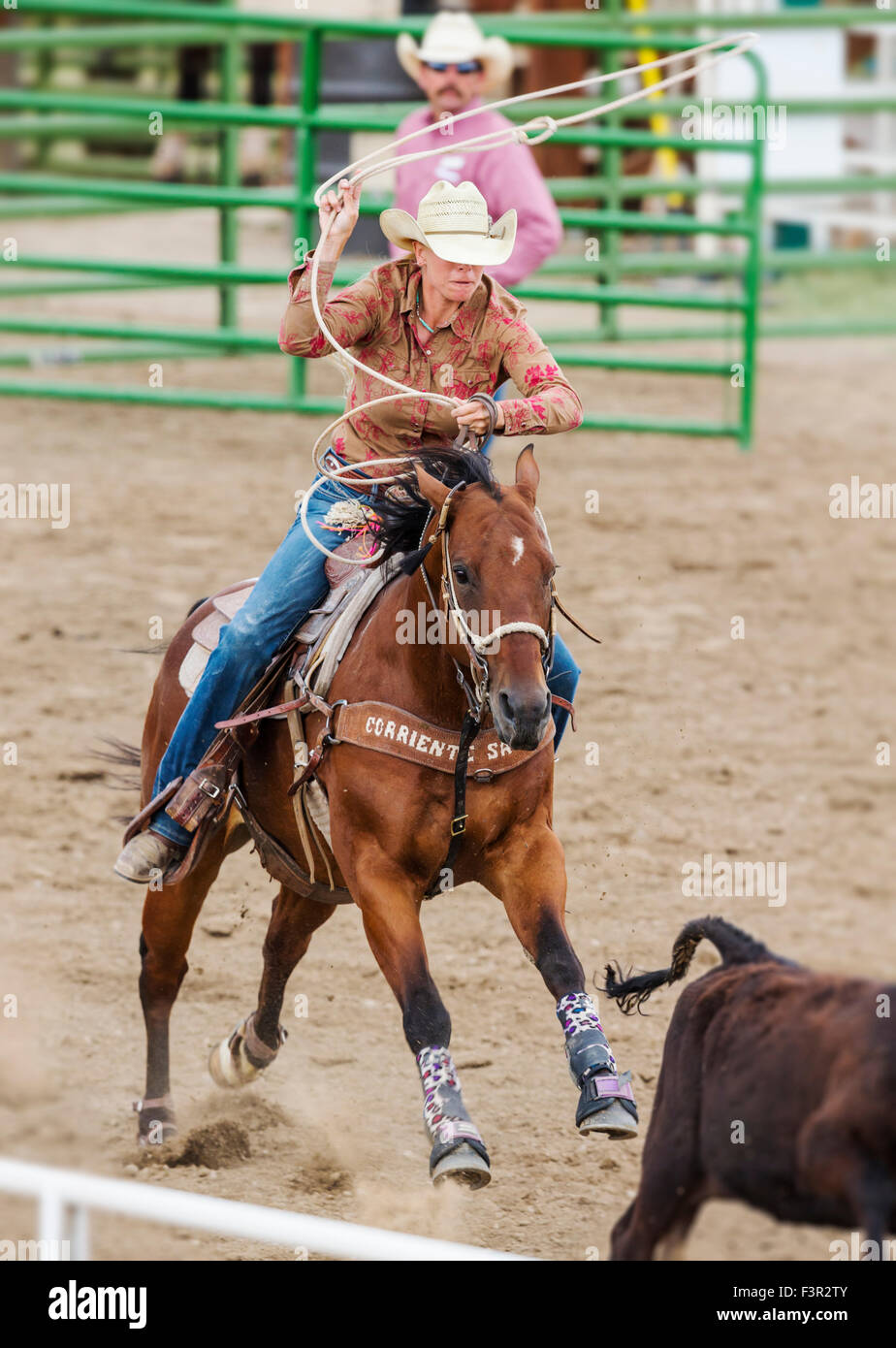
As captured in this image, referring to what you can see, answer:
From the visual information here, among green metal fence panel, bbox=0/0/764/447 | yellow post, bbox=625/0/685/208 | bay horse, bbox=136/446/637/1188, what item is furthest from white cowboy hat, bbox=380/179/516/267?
yellow post, bbox=625/0/685/208

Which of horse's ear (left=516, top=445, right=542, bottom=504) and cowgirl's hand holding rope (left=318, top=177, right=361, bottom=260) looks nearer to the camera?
horse's ear (left=516, top=445, right=542, bottom=504)

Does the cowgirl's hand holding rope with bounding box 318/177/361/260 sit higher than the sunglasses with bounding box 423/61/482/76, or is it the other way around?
the sunglasses with bounding box 423/61/482/76

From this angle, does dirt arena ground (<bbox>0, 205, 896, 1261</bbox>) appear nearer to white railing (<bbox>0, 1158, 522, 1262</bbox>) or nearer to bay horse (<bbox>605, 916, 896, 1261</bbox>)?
bay horse (<bbox>605, 916, 896, 1261</bbox>)

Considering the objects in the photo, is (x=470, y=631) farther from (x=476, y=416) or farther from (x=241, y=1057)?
(x=241, y=1057)

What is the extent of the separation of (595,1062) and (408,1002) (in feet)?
1.34

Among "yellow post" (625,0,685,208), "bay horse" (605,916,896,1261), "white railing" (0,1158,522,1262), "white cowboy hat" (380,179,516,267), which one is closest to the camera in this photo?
"white railing" (0,1158,522,1262)

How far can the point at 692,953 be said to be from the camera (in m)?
3.67

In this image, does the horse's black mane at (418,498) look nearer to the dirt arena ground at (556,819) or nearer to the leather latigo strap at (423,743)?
the leather latigo strap at (423,743)

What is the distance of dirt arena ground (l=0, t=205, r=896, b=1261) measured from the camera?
4586mm

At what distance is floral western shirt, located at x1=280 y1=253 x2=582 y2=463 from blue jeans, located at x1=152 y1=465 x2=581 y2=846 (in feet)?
0.78
